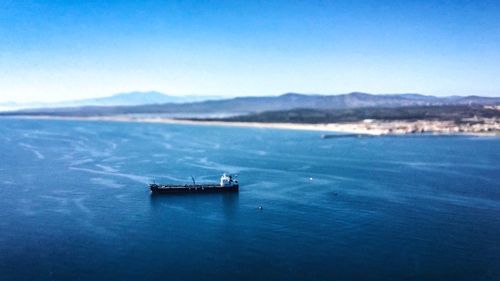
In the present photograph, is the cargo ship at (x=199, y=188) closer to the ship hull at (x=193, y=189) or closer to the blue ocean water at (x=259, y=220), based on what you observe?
the ship hull at (x=193, y=189)

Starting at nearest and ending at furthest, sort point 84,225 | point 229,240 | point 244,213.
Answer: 1. point 229,240
2. point 84,225
3. point 244,213

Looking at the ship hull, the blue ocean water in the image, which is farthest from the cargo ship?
the blue ocean water

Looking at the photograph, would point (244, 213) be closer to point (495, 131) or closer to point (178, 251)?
point (178, 251)

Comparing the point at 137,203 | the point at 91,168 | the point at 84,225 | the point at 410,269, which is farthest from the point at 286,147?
the point at 410,269

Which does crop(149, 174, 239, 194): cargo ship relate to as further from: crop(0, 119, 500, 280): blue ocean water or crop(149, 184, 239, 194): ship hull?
crop(0, 119, 500, 280): blue ocean water

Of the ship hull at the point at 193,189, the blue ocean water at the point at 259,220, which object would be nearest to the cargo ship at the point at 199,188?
the ship hull at the point at 193,189

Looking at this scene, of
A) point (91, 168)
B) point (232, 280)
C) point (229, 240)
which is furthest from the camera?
point (91, 168)

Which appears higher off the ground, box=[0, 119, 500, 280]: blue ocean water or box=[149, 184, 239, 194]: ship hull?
box=[149, 184, 239, 194]: ship hull

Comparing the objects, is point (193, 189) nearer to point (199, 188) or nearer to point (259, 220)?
point (199, 188)
